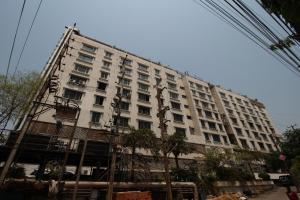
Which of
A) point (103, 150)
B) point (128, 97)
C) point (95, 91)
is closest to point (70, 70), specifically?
point (95, 91)

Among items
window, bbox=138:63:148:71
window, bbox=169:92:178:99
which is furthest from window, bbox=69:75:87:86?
window, bbox=169:92:178:99

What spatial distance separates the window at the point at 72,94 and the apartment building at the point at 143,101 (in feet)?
0.41

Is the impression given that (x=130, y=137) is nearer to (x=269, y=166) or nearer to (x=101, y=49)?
(x=101, y=49)

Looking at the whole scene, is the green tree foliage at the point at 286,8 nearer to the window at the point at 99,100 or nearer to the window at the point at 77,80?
the window at the point at 99,100

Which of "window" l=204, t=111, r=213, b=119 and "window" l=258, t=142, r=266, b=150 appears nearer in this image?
"window" l=204, t=111, r=213, b=119

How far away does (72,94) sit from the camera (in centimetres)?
2917

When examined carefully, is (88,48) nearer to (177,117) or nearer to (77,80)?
(77,80)

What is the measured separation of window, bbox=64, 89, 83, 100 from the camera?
28545 mm

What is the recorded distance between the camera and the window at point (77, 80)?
30.1 m

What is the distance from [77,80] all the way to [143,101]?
475 inches

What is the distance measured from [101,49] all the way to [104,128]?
17832mm

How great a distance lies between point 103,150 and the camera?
20.9m

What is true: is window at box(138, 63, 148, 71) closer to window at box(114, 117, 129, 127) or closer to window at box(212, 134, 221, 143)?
window at box(114, 117, 129, 127)

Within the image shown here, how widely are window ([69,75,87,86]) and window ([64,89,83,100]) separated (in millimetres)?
1506
